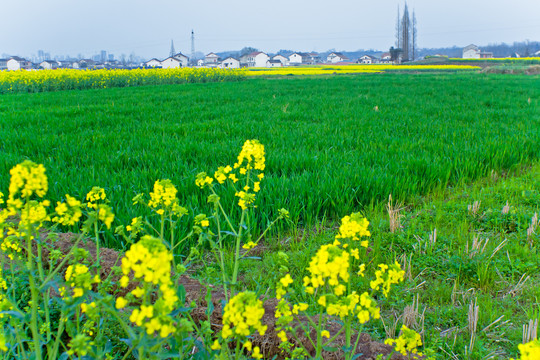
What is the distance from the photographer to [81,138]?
6277mm

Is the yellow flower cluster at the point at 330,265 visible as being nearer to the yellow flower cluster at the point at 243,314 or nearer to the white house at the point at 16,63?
the yellow flower cluster at the point at 243,314

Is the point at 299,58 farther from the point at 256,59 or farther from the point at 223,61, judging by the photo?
the point at 223,61

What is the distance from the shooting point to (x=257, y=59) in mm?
105938

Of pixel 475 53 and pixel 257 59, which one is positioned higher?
pixel 475 53

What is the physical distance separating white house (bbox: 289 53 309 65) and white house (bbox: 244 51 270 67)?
492 inches

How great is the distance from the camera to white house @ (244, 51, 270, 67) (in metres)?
106

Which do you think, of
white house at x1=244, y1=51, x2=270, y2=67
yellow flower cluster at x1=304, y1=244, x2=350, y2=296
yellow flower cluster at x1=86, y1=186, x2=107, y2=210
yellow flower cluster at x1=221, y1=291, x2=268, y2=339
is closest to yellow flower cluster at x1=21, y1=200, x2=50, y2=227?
yellow flower cluster at x1=86, y1=186, x2=107, y2=210

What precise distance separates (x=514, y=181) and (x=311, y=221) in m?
2.61

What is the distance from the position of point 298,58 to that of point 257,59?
57.3 ft

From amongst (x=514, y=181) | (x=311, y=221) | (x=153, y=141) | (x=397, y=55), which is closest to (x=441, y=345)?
(x=311, y=221)

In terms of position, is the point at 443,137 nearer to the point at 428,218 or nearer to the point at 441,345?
the point at 428,218

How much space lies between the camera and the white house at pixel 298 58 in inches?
4527

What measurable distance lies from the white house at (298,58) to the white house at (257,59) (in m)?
12.5

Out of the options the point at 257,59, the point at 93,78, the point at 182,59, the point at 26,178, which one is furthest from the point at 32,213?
the point at 257,59
